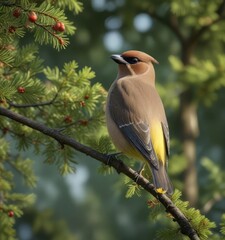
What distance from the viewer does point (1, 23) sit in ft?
11.8

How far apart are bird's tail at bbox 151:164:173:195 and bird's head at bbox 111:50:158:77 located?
3.89 ft

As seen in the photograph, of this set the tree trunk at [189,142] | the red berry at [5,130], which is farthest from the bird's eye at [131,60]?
the tree trunk at [189,142]

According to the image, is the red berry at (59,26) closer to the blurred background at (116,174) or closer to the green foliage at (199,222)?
the green foliage at (199,222)

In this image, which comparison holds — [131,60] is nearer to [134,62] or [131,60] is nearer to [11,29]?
[134,62]

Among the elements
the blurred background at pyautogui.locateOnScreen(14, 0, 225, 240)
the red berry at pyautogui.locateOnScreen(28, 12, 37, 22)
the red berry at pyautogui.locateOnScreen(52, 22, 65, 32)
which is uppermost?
the red berry at pyautogui.locateOnScreen(28, 12, 37, 22)

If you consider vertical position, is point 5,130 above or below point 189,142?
above

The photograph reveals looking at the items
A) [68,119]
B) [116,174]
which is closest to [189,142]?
[116,174]

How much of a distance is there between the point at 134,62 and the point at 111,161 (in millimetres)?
1570

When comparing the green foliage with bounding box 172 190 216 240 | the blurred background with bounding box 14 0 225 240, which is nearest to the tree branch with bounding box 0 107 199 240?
the green foliage with bounding box 172 190 216 240

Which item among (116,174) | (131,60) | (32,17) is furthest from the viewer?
(116,174)

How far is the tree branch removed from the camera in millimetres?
3596

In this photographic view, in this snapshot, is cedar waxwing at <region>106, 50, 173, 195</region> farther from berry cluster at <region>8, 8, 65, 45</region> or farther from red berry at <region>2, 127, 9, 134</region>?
berry cluster at <region>8, 8, 65, 45</region>

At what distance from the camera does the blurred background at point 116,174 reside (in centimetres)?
770

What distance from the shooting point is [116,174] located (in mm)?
9141
